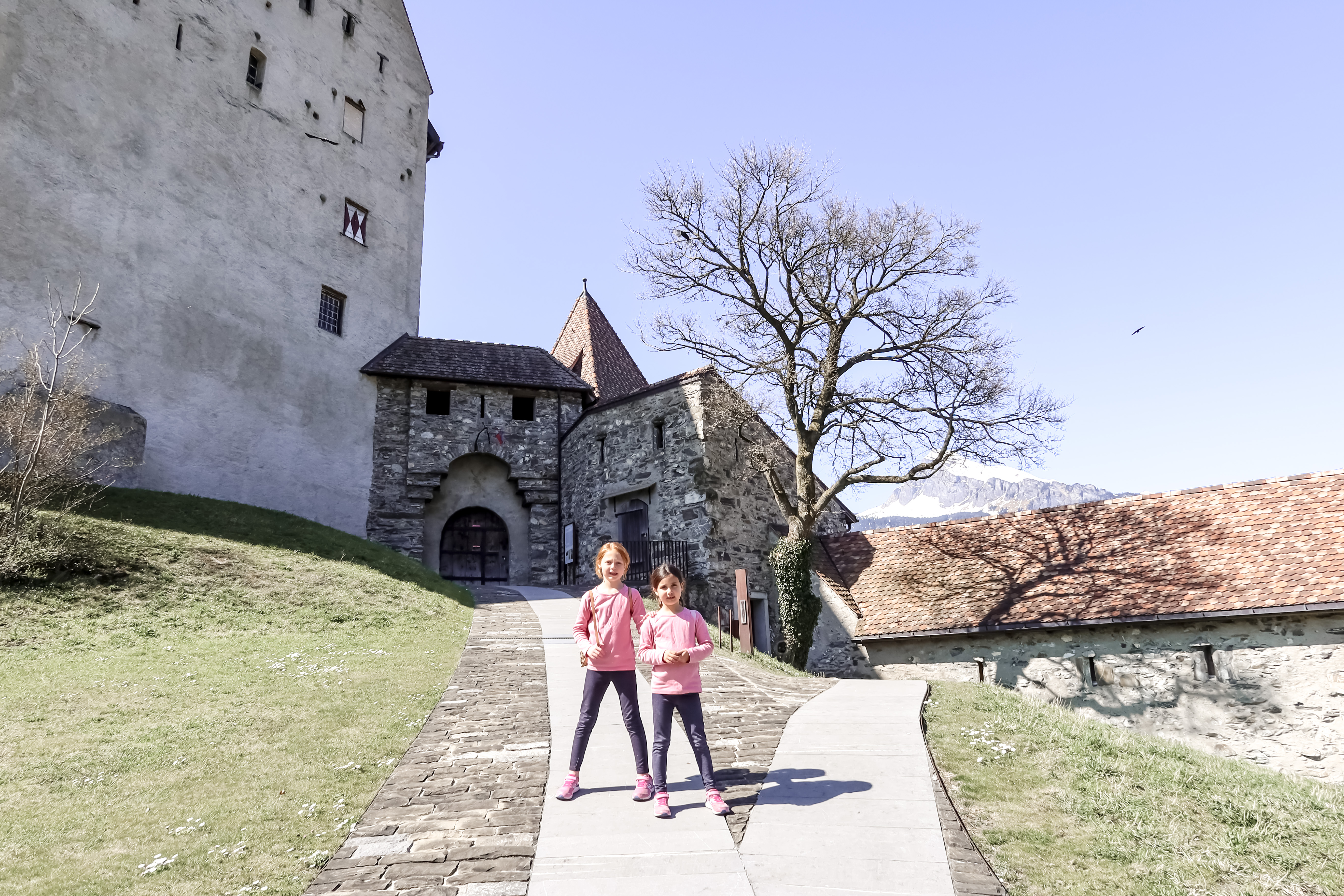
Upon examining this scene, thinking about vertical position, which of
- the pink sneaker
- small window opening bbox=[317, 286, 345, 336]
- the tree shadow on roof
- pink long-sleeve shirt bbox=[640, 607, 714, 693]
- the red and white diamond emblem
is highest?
the red and white diamond emblem

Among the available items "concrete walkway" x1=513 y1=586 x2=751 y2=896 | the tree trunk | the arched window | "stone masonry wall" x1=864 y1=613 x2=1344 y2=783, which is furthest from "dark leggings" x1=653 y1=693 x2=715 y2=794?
the arched window

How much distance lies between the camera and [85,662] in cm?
1055

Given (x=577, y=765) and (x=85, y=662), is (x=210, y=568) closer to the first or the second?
(x=85, y=662)

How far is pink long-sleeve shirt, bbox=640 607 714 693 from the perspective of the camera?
226 inches

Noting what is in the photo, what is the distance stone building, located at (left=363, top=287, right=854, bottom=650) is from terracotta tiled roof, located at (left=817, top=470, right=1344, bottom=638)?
10.5 ft

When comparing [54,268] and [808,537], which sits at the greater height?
[54,268]

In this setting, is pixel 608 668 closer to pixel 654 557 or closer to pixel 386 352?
pixel 654 557

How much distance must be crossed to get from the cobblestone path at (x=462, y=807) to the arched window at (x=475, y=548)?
1603 cm

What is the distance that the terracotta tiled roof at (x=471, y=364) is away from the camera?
2527cm

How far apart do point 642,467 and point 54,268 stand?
1495cm

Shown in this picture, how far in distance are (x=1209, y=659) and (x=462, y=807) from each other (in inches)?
527

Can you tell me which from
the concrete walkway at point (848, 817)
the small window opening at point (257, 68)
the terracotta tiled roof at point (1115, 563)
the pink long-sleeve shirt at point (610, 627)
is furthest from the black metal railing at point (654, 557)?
the small window opening at point (257, 68)

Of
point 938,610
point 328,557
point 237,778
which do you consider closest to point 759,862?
point 237,778

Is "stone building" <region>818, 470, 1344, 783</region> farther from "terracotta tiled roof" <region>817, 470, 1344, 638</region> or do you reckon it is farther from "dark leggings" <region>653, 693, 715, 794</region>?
"dark leggings" <region>653, 693, 715, 794</region>
